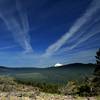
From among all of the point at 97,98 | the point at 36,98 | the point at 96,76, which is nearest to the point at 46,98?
the point at 36,98

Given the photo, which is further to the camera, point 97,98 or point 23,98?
point 97,98

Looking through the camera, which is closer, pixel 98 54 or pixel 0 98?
pixel 0 98

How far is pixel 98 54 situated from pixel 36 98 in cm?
1915

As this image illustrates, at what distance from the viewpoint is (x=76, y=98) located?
746 inches

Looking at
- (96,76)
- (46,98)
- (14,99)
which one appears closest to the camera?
(14,99)

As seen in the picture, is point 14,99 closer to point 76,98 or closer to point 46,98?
point 46,98

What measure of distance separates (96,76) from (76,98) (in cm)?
1688

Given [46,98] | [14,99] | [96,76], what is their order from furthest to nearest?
1. [96,76]
2. [46,98]
3. [14,99]

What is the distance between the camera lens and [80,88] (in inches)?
1463

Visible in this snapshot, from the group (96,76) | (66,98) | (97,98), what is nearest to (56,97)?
(66,98)

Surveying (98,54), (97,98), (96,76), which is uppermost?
(98,54)

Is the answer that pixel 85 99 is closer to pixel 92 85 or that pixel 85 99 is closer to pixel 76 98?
pixel 76 98

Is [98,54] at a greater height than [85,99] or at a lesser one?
greater

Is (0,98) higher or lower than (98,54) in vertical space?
lower
